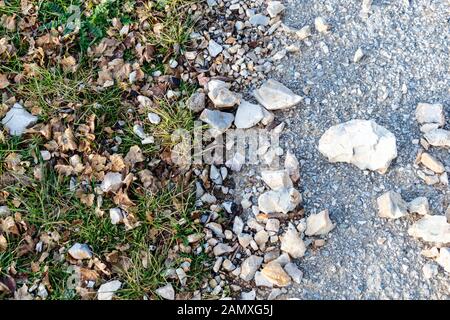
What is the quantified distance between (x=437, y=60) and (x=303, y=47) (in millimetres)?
738

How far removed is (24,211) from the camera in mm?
3094

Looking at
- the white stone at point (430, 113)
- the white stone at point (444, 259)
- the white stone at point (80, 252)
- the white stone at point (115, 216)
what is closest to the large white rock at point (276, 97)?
the white stone at point (430, 113)

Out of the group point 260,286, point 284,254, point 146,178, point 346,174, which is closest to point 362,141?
point 346,174

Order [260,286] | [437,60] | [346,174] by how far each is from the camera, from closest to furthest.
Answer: [260,286], [346,174], [437,60]

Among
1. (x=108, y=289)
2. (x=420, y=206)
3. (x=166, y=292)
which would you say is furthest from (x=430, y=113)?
(x=108, y=289)

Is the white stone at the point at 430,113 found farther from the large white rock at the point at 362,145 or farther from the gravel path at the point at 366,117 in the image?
→ the large white rock at the point at 362,145

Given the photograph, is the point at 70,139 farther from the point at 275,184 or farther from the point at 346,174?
the point at 346,174

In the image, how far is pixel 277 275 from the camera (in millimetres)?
2891

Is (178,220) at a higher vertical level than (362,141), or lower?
lower

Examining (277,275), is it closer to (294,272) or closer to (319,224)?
(294,272)

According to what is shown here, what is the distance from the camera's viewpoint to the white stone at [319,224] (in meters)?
2.96

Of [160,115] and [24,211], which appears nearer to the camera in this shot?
[24,211]

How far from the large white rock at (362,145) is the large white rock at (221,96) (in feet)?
1.75

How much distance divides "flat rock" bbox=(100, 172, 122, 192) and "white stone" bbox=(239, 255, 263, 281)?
0.75 m
